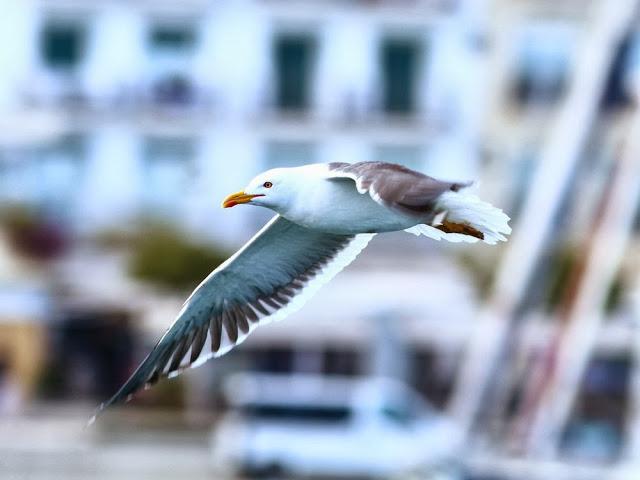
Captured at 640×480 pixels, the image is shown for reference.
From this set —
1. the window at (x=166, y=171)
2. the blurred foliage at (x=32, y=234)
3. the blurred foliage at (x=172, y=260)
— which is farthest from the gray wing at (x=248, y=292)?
the window at (x=166, y=171)

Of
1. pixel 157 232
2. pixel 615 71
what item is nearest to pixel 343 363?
pixel 157 232

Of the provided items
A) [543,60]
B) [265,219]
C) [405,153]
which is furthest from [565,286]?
[543,60]

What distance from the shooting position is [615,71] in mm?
12141

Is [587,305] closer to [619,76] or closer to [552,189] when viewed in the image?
[552,189]

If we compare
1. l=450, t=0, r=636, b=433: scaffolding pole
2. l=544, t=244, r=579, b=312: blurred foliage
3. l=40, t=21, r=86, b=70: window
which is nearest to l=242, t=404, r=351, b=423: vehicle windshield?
l=544, t=244, r=579, b=312: blurred foliage

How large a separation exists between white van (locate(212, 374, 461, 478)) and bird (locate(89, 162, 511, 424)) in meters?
11.0

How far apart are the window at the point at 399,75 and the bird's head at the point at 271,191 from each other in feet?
Result: 71.0

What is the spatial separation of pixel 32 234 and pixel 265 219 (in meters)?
3.56

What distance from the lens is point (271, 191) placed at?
20.2 ft

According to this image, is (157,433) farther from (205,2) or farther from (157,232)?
(205,2)

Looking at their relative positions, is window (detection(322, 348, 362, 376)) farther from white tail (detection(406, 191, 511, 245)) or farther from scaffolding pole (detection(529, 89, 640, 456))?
white tail (detection(406, 191, 511, 245))

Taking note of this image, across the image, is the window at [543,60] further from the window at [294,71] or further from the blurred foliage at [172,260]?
the blurred foliage at [172,260]

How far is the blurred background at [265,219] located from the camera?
62.6 feet

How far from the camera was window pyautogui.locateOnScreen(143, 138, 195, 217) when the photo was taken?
27.4 metres
